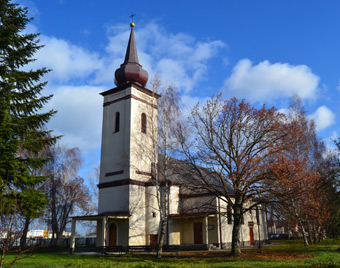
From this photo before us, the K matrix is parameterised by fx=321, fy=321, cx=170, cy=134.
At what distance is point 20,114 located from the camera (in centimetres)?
1545

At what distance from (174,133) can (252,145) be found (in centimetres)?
568

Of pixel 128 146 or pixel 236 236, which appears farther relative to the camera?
pixel 128 146

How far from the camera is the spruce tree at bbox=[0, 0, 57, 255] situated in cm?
1348

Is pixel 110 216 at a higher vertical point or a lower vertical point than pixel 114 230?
higher

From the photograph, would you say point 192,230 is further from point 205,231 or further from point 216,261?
point 216,261

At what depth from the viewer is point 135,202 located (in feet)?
94.9

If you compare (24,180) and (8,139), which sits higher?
(8,139)

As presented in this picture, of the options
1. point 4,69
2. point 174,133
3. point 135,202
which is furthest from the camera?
point 135,202

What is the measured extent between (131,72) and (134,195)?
40.4ft

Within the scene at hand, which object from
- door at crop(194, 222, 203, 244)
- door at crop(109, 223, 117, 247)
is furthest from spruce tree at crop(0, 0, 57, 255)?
door at crop(194, 222, 203, 244)

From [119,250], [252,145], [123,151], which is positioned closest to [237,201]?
[252,145]

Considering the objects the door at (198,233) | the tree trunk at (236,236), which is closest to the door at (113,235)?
the door at (198,233)

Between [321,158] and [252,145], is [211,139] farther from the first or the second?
[321,158]

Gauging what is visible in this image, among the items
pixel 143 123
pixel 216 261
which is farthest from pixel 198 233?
pixel 216 261
